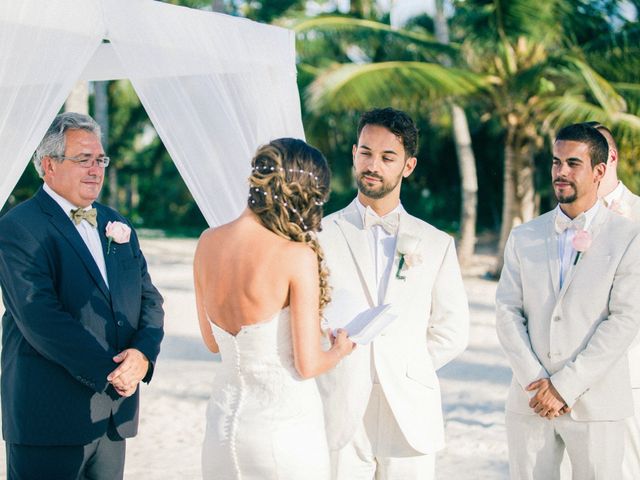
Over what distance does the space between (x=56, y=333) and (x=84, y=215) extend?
54 cm

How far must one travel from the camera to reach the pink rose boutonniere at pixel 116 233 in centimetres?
349

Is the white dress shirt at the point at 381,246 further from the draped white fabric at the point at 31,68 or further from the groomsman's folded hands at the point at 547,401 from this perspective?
the draped white fabric at the point at 31,68

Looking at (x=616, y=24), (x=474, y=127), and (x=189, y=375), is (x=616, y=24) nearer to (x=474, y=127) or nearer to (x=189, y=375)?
(x=474, y=127)

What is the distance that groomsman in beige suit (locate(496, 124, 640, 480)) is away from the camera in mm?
3512

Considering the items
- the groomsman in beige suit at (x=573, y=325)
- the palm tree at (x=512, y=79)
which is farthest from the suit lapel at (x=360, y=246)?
the palm tree at (x=512, y=79)

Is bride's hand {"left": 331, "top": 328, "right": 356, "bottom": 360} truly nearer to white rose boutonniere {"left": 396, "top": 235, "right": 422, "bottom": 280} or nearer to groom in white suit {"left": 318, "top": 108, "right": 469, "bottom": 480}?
groom in white suit {"left": 318, "top": 108, "right": 469, "bottom": 480}

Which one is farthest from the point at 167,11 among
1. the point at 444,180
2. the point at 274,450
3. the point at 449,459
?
the point at 444,180

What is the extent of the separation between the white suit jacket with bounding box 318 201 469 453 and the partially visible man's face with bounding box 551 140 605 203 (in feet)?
1.97

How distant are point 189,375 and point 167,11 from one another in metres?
5.12

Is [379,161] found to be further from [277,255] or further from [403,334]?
[277,255]

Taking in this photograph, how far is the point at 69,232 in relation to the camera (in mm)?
3357

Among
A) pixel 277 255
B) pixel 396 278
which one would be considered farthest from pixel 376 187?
pixel 277 255

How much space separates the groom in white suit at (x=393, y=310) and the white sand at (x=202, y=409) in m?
0.56

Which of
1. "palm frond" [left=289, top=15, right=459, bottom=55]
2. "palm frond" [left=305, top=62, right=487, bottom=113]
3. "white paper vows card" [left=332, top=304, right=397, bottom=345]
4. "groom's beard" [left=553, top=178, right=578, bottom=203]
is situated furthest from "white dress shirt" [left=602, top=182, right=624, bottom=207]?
"palm frond" [left=289, top=15, right=459, bottom=55]
